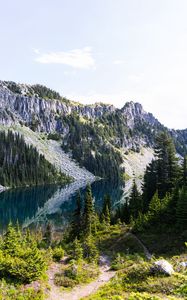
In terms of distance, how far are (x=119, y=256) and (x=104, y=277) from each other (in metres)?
5.23

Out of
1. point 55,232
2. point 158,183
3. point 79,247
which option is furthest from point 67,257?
point 55,232

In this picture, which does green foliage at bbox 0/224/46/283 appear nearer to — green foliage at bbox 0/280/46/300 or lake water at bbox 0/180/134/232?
green foliage at bbox 0/280/46/300

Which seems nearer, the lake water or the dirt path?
the dirt path

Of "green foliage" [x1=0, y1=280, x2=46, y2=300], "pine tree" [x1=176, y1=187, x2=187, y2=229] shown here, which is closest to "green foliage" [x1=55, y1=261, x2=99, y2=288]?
"green foliage" [x1=0, y1=280, x2=46, y2=300]

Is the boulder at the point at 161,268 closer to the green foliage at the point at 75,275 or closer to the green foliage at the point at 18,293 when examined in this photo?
the green foliage at the point at 75,275

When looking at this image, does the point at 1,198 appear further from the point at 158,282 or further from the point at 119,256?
the point at 158,282

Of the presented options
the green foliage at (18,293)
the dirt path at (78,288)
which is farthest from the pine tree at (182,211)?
the green foliage at (18,293)

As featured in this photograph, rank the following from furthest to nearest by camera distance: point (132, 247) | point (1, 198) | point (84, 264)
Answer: point (1, 198) < point (132, 247) < point (84, 264)

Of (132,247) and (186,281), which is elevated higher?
(186,281)

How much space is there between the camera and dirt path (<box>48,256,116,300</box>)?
26.6 metres

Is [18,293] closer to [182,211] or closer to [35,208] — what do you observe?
[182,211]

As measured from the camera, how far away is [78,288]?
28.5 m

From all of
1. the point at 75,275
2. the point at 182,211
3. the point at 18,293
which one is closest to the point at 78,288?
the point at 75,275

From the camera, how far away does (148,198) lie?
73.9 metres
